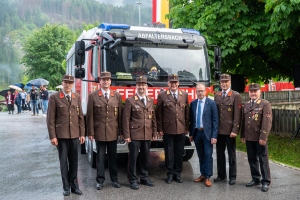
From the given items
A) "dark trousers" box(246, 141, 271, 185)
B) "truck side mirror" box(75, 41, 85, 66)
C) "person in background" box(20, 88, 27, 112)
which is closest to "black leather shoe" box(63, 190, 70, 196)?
"truck side mirror" box(75, 41, 85, 66)

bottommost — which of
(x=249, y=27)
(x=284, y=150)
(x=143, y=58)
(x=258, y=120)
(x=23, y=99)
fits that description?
(x=284, y=150)

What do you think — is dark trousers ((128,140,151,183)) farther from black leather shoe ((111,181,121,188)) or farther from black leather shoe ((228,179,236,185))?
black leather shoe ((228,179,236,185))

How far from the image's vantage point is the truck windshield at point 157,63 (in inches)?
304

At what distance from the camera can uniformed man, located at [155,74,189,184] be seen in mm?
7105

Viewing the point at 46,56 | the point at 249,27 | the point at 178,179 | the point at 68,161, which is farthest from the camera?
the point at 46,56

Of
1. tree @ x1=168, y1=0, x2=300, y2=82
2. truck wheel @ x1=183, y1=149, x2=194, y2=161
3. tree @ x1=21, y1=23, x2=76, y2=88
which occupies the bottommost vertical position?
truck wheel @ x1=183, y1=149, x2=194, y2=161

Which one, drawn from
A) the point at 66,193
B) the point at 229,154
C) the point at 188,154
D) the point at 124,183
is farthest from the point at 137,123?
the point at 188,154

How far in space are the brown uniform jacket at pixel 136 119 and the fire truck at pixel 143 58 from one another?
0.68 m

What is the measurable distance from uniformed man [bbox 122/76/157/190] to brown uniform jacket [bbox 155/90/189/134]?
0.27 meters

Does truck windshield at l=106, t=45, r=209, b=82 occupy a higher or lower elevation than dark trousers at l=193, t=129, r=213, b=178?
higher

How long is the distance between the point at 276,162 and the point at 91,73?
4.68 m

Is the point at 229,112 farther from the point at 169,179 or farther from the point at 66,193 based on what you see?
the point at 66,193

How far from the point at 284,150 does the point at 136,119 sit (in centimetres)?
571

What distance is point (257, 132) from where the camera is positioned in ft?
22.1
